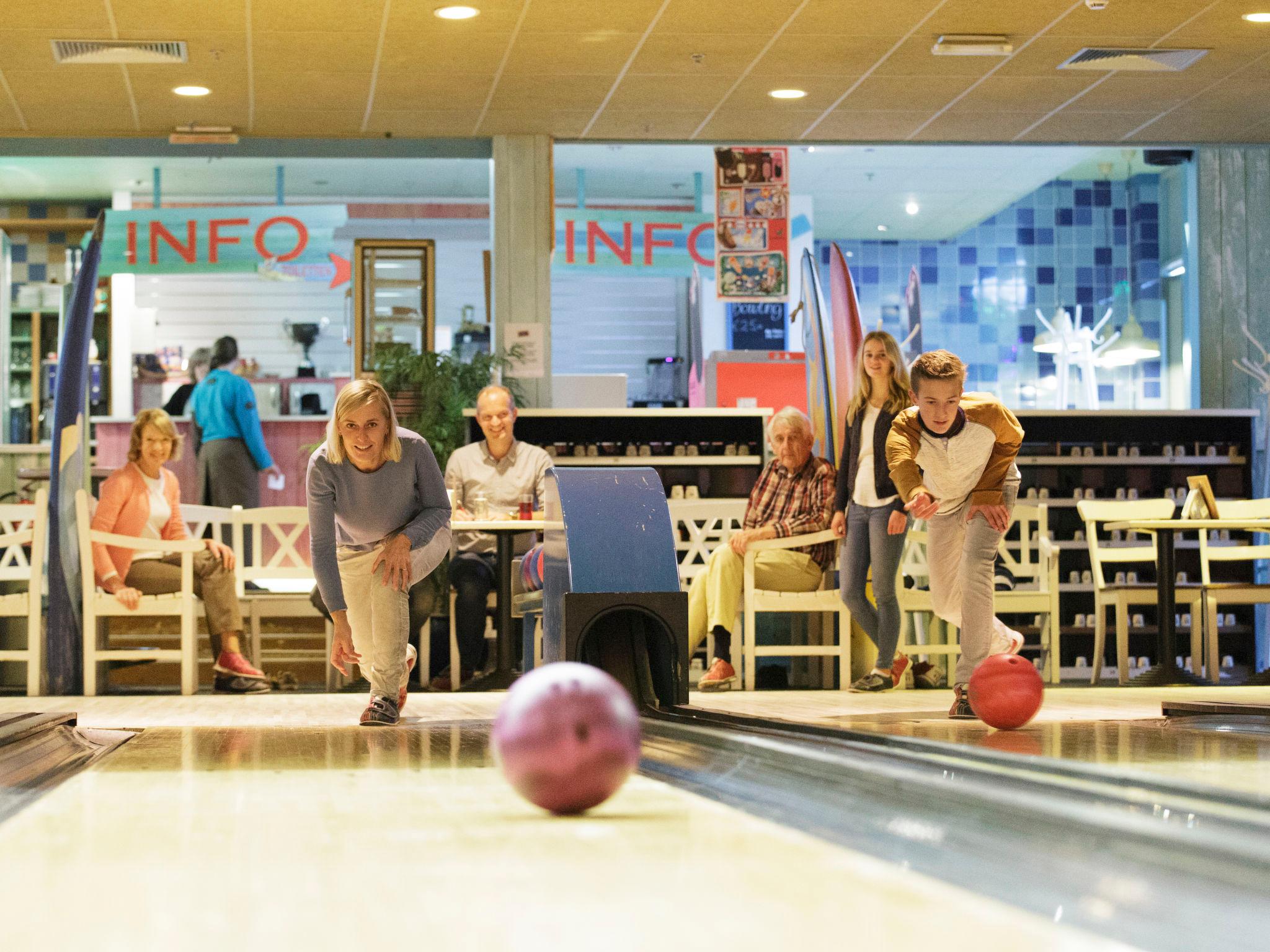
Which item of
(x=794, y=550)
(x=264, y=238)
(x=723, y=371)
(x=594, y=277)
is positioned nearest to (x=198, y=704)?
(x=794, y=550)

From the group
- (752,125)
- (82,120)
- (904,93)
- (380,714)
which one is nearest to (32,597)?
(380,714)

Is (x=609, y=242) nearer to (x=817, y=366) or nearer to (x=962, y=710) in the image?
(x=817, y=366)

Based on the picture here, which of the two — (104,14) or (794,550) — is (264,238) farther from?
(794,550)

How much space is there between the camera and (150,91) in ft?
24.0

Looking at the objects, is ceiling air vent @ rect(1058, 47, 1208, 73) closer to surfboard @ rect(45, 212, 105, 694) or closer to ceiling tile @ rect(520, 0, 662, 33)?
ceiling tile @ rect(520, 0, 662, 33)

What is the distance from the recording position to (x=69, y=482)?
6.30m

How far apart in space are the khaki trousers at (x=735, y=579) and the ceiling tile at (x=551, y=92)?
2617mm

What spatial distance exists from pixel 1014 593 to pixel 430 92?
12.7 ft

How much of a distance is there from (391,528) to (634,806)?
2241mm

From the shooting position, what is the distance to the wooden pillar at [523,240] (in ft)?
27.6

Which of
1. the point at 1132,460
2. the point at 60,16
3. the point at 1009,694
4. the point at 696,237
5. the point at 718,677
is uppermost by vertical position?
the point at 696,237

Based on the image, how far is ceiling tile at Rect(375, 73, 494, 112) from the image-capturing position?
7176 mm

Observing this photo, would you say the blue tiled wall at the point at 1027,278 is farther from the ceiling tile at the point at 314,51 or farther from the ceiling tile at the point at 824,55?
the ceiling tile at the point at 314,51

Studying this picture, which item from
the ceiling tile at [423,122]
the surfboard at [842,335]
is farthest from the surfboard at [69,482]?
the surfboard at [842,335]
